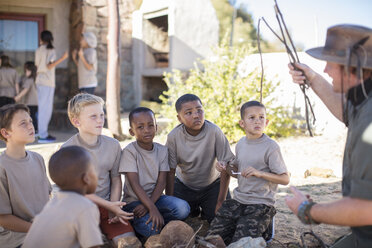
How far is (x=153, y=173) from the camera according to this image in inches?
129

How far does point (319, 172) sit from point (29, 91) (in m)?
5.81

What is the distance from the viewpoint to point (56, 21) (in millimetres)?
9609

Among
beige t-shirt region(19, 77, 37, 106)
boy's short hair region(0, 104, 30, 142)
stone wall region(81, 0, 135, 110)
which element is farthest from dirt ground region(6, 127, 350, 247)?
stone wall region(81, 0, 135, 110)

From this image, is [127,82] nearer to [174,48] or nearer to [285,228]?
[174,48]

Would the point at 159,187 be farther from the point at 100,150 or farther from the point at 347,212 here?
the point at 347,212

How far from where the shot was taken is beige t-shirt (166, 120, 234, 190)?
3.48 m

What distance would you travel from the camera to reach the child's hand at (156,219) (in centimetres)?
299

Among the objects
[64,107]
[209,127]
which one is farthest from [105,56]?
[209,127]

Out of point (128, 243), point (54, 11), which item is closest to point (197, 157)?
point (128, 243)

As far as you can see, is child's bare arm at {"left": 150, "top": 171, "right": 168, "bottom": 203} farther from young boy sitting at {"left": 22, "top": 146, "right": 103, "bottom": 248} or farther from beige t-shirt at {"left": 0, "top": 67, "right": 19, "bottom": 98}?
beige t-shirt at {"left": 0, "top": 67, "right": 19, "bottom": 98}

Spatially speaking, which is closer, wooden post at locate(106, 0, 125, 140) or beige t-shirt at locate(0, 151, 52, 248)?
beige t-shirt at locate(0, 151, 52, 248)

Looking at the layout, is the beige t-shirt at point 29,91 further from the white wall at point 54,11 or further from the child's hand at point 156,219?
the child's hand at point 156,219

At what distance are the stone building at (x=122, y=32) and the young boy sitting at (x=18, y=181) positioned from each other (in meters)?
6.65

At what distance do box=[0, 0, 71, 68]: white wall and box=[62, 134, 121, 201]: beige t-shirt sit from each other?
7143mm
